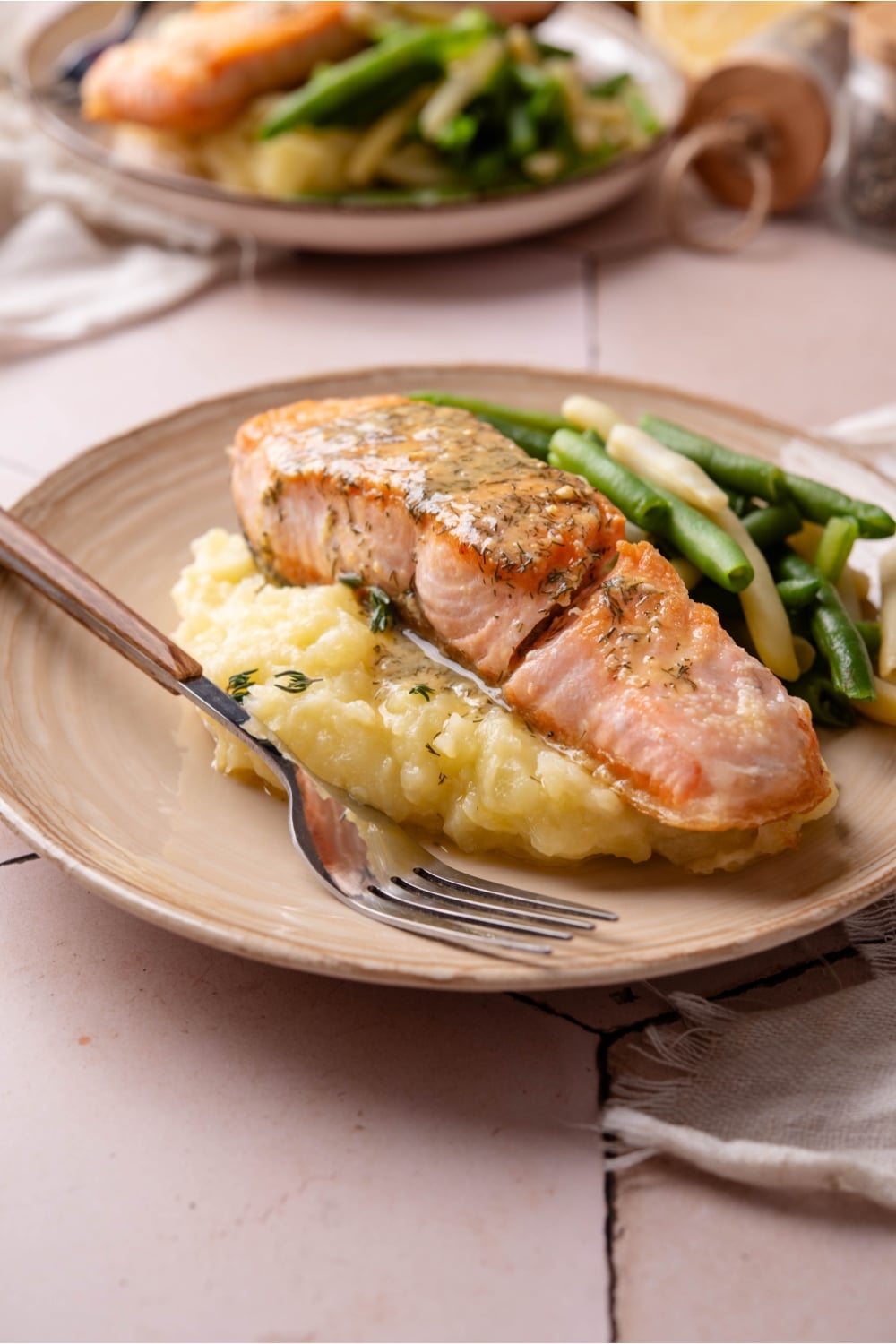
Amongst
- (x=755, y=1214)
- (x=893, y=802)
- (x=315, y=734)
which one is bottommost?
(x=755, y=1214)

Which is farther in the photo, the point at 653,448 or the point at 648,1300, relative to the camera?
the point at 653,448

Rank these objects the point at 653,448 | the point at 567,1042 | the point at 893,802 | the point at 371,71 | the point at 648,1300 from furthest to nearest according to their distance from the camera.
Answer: the point at 371,71, the point at 653,448, the point at 893,802, the point at 567,1042, the point at 648,1300

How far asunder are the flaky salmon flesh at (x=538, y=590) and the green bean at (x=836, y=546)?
0.62 m

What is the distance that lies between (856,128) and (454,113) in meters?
1.90

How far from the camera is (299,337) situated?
5906mm

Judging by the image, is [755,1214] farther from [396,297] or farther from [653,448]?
[396,297]

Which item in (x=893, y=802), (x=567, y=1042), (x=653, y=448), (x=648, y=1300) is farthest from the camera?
(x=653, y=448)

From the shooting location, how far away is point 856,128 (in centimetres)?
629

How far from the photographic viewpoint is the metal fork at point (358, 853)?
104 inches

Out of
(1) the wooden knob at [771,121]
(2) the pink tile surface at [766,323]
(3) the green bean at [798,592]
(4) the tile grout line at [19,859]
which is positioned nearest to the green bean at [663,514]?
(3) the green bean at [798,592]

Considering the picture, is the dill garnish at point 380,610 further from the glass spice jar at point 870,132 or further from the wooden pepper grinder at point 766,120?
the glass spice jar at point 870,132

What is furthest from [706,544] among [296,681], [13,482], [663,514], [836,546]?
[13,482]

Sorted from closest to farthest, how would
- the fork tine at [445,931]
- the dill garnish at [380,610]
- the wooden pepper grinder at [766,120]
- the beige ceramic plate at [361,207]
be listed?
the fork tine at [445,931] < the dill garnish at [380,610] < the beige ceramic plate at [361,207] < the wooden pepper grinder at [766,120]

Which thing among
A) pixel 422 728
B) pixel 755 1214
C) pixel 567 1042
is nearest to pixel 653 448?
pixel 422 728
